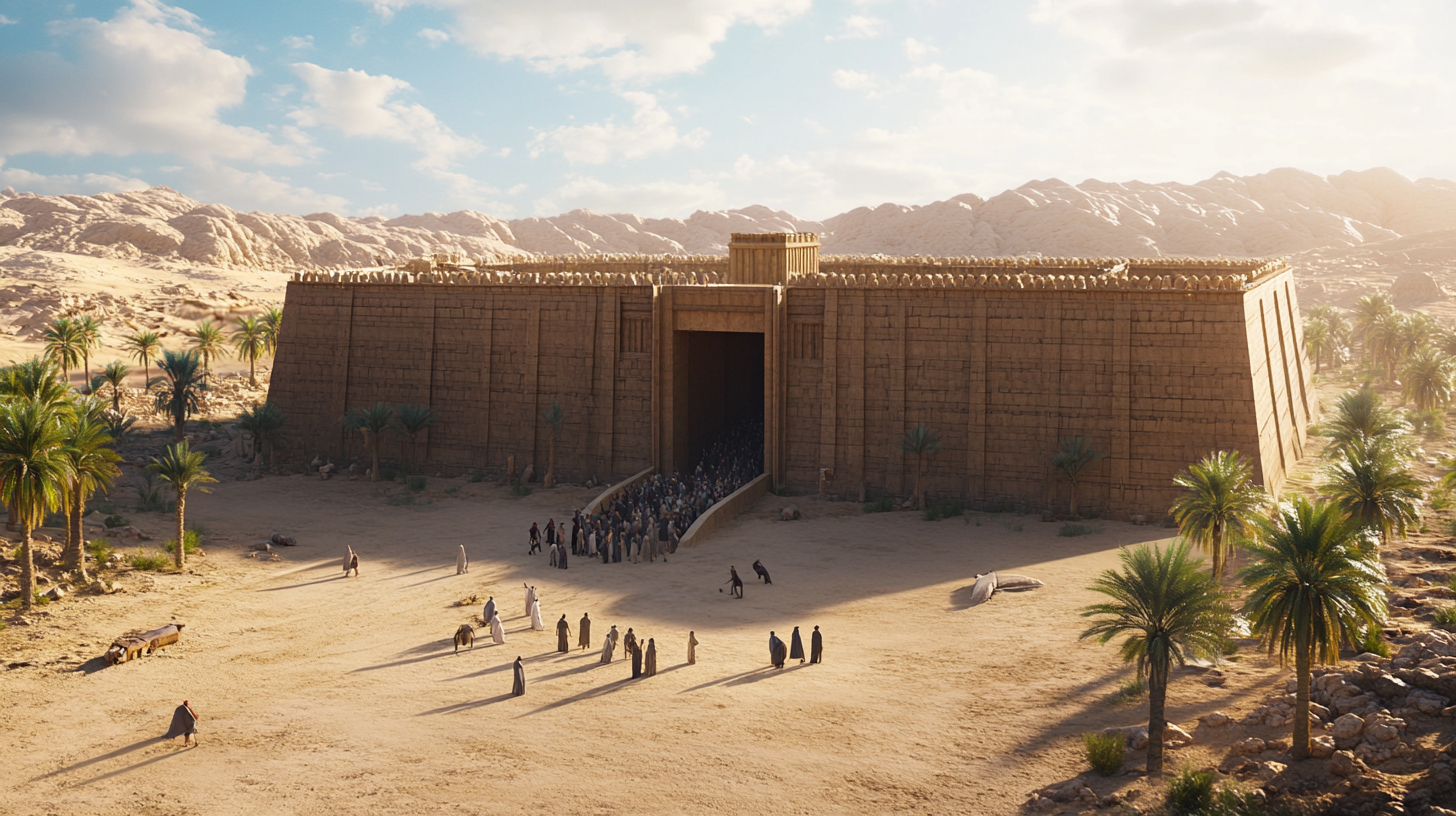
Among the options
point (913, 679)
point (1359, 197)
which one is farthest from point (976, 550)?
point (1359, 197)

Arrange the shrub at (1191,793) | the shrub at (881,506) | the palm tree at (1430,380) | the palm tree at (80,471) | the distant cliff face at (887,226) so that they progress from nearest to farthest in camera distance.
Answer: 1. the shrub at (1191,793)
2. the palm tree at (80,471)
3. the shrub at (881,506)
4. the palm tree at (1430,380)
5. the distant cliff face at (887,226)

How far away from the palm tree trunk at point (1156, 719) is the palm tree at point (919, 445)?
1733cm

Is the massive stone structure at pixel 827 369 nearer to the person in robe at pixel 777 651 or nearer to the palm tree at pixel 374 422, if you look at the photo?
the palm tree at pixel 374 422

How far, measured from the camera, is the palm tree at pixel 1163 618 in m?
15.6

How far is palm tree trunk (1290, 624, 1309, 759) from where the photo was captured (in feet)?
49.4

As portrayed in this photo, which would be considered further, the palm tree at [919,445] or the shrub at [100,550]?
the palm tree at [919,445]

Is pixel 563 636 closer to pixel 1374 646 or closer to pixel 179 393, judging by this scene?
pixel 1374 646

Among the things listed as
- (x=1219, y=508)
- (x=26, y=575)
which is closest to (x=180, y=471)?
(x=26, y=575)

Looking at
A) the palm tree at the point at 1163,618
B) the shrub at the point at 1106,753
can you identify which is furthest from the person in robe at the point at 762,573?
the shrub at the point at 1106,753

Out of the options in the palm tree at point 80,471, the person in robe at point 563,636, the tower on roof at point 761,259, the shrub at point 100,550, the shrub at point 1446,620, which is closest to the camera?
→ the shrub at point 1446,620

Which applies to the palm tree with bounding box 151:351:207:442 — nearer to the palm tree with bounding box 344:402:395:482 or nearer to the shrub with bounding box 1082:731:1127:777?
the palm tree with bounding box 344:402:395:482

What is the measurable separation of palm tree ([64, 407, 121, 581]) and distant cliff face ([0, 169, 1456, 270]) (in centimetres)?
6146

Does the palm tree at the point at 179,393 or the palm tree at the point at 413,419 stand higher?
the palm tree at the point at 179,393

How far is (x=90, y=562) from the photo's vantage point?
26.5 m
